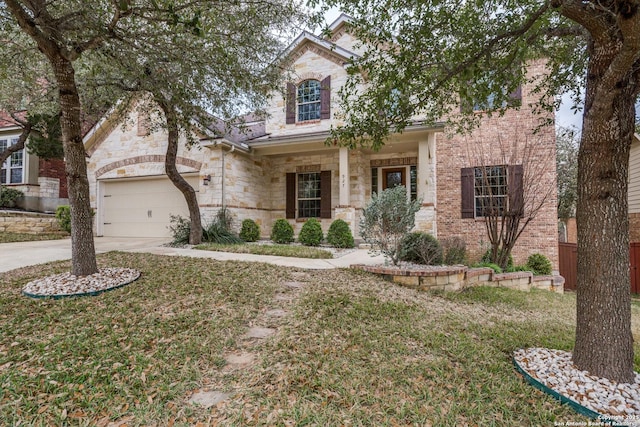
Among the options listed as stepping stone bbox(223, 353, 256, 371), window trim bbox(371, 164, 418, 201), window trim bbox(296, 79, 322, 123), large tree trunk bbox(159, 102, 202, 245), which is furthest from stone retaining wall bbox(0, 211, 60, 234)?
stepping stone bbox(223, 353, 256, 371)

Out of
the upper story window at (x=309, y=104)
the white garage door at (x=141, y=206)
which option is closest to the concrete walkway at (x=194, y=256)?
the white garage door at (x=141, y=206)

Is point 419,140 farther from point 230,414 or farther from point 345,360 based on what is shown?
point 230,414

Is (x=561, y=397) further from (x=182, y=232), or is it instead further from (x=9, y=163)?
(x=9, y=163)

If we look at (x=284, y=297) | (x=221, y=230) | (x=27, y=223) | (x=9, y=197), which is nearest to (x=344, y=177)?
(x=221, y=230)

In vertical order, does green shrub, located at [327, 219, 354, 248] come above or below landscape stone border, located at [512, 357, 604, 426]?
above

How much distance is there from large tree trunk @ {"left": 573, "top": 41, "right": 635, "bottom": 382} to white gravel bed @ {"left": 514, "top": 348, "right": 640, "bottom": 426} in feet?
0.29

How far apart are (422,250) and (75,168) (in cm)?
569

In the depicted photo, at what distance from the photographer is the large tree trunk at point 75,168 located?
14.1 feet

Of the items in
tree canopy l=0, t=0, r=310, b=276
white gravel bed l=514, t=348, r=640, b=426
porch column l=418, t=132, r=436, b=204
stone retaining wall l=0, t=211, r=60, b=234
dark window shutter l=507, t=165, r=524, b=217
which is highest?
tree canopy l=0, t=0, r=310, b=276

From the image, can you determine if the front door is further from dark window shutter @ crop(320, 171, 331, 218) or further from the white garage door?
the white garage door

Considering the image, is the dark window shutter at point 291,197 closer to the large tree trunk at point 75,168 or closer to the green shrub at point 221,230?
the green shrub at point 221,230

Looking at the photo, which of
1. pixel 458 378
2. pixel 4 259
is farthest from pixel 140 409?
pixel 4 259

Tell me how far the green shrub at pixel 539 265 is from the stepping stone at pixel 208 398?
9.16m

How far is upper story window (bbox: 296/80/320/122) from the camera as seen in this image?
10773 mm
